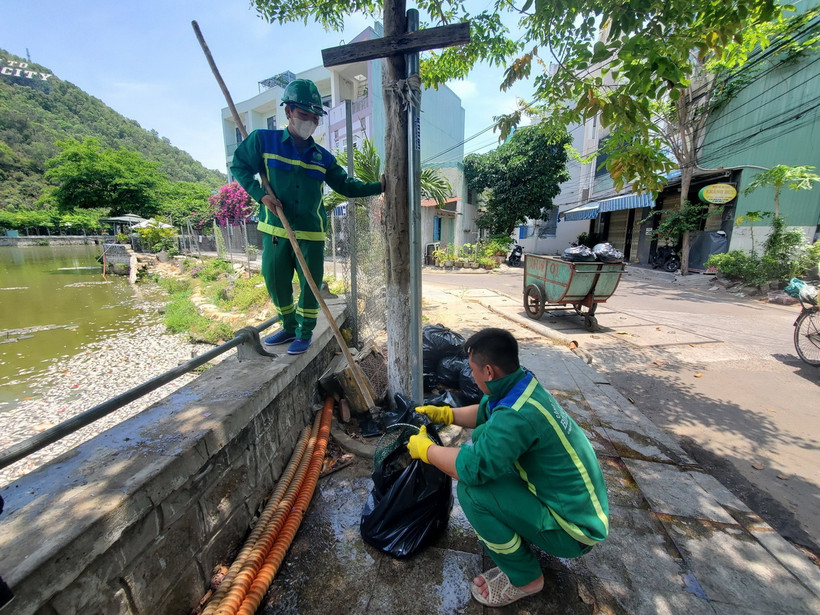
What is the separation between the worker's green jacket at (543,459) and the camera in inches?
51.1

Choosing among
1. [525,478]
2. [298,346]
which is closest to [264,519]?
[298,346]

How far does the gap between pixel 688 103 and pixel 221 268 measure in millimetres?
16335

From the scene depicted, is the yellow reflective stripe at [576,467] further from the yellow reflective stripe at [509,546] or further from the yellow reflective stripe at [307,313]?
the yellow reflective stripe at [307,313]

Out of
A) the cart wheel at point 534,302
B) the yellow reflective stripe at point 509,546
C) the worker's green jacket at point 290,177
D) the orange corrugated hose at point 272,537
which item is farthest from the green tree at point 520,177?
the yellow reflective stripe at point 509,546

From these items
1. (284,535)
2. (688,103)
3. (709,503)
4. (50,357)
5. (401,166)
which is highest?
(688,103)

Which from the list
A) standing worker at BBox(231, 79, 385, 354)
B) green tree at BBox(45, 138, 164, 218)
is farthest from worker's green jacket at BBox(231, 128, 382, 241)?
green tree at BBox(45, 138, 164, 218)

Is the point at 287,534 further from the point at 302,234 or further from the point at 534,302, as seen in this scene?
the point at 534,302

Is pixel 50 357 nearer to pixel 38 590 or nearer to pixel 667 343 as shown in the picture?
pixel 38 590

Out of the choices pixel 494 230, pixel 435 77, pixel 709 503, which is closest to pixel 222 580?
pixel 709 503

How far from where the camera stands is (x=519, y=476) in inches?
56.4

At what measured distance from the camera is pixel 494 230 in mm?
18156

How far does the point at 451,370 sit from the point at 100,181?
3255 centimetres

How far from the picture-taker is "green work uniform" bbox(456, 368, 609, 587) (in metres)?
1.31

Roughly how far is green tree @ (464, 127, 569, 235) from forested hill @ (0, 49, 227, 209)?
4931 centimetres
